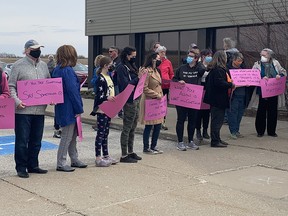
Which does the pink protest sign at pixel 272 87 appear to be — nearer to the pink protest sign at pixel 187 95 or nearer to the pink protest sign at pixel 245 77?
the pink protest sign at pixel 245 77

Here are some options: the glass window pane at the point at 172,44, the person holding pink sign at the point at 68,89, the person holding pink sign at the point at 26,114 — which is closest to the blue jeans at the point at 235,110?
the person holding pink sign at the point at 68,89

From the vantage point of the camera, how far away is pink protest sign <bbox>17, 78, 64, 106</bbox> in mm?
6461

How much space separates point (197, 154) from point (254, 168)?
1243 millimetres

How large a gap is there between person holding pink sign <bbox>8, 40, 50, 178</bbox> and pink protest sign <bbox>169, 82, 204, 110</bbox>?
2901 millimetres

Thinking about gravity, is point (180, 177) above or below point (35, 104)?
below

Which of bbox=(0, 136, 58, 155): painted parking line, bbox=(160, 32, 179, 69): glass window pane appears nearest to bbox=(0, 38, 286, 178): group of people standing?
bbox=(0, 136, 58, 155): painted parking line

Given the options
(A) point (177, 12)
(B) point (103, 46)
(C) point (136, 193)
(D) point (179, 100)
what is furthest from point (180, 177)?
(B) point (103, 46)

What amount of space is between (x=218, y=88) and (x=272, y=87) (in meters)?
1.69

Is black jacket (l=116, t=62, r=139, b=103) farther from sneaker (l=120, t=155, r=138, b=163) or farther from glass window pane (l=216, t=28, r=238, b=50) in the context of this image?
glass window pane (l=216, t=28, r=238, b=50)

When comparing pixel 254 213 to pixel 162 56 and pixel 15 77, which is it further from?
pixel 162 56

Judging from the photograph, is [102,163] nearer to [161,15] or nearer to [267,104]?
[267,104]

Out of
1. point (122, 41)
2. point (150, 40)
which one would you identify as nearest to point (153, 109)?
point (150, 40)

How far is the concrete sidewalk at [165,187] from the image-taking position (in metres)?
5.24

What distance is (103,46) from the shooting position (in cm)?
2431
